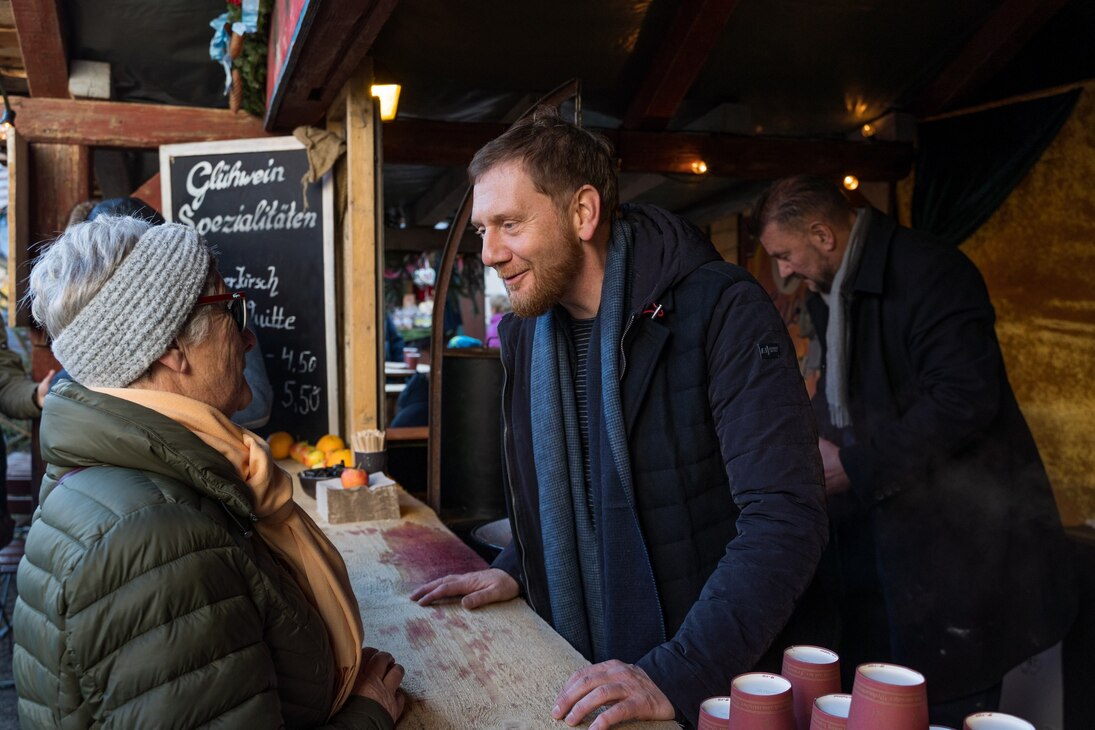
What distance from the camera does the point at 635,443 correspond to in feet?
6.21

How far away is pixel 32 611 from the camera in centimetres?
110

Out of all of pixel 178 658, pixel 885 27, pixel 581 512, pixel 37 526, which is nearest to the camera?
pixel 178 658

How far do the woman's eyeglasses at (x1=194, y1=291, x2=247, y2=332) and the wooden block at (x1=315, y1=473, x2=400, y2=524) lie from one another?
148 cm

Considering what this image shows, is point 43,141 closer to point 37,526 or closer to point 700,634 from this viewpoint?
point 37,526

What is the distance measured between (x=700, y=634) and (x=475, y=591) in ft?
2.29

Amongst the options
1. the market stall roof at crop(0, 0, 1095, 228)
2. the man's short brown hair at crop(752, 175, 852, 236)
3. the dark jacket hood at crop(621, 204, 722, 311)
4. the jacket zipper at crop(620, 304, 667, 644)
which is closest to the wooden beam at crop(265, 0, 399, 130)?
the market stall roof at crop(0, 0, 1095, 228)

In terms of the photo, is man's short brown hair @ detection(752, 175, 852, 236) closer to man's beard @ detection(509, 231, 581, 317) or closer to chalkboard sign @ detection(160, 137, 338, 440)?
man's beard @ detection(509, 231, 581, 317)

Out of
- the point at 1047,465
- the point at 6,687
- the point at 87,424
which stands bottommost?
the point at 6,687

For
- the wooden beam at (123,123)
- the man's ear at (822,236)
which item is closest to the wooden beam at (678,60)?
the man's ear at (822,236)

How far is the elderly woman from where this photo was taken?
1.01 m

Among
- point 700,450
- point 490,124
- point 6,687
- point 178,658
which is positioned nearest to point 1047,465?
point 490,124

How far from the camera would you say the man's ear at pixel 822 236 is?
3263 mm

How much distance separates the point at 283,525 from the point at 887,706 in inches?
34.2

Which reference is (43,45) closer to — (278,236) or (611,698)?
(278,236)
